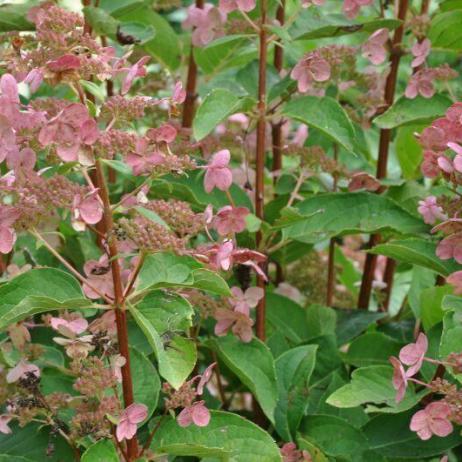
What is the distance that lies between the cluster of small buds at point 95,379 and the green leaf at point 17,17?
0.58 metres

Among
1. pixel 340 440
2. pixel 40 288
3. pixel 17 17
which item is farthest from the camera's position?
pixel 17 17

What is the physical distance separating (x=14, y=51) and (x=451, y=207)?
556 millimetres

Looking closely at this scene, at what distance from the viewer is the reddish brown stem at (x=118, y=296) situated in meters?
1.00

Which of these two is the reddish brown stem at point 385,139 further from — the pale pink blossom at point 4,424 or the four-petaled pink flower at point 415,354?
the pale pink blossom at point 4,424

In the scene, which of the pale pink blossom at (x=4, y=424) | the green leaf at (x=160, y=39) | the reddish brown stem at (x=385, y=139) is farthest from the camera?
the green leaf at (x=160, y=39)

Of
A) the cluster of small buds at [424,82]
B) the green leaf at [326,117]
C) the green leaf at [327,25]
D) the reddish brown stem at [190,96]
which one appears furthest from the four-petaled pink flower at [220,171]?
the reddish brown stem at [190,96]

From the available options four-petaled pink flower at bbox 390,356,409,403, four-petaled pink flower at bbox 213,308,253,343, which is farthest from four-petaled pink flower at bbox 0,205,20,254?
four-petaled pink flower at bbox 390,356,409,403

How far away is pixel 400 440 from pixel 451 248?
0.27 m

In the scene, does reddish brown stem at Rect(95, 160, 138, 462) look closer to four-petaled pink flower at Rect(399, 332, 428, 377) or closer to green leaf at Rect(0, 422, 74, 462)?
green leaf at Rect(0, 422, 74, 462)

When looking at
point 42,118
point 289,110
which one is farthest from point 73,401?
point 289,110

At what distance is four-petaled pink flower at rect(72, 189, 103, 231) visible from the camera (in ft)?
3.15

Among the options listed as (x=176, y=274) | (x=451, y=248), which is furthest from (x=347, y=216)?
(x=176, y=274)

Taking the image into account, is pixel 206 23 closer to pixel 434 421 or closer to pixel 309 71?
pixel 309 71

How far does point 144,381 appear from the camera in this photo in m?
1.19
